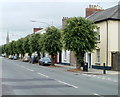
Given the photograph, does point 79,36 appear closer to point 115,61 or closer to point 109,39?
point 109,39

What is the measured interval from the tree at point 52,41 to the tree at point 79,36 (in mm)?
10243

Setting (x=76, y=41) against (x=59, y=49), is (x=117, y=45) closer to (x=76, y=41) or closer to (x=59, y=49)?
(x=76, y=41)

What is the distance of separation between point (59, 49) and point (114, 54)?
11.6 meters

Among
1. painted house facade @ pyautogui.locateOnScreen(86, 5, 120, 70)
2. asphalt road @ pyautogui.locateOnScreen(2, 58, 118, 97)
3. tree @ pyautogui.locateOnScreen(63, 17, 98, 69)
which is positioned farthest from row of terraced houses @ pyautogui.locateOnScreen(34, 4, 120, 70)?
asphalt road @ pyautogui.locateOnScreen(2, 58, 118, 97)

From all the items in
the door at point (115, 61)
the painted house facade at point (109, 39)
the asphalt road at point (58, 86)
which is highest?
the painted house facade at point (109, 39)

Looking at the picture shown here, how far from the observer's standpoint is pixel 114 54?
1243 inches

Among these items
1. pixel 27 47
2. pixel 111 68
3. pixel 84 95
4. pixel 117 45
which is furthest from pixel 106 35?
pixel 27 47

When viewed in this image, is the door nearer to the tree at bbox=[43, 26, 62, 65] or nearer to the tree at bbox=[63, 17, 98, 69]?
the tree at bbox=[63, 17, 98, 69]

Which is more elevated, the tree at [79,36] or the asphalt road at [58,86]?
the tree at [79,36]

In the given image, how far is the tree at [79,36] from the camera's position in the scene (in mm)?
29375

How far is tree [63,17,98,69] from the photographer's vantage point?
29.4m

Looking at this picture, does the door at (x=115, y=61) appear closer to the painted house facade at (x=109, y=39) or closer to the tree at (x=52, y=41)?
the painted house facade at (x=109, y=39)

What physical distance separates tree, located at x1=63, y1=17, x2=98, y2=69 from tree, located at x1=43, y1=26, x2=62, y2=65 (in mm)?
10243

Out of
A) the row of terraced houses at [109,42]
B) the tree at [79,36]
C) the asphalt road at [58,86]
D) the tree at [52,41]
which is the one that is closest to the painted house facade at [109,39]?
the row of terraced houses at [109,42]
